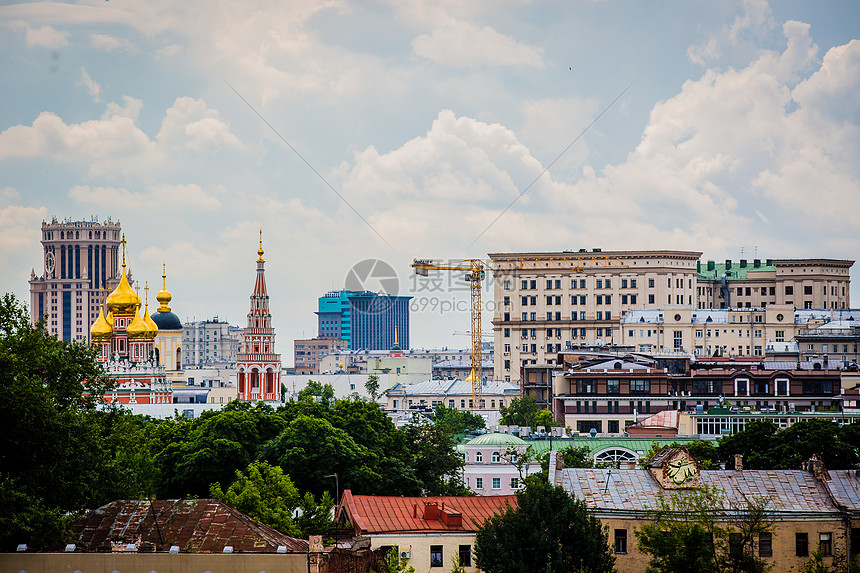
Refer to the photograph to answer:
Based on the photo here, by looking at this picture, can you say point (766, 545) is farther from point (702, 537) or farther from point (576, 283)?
point (576, 283)

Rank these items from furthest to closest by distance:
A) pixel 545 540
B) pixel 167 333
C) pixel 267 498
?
pixel 167 333 → pixel 267 498 → pixel 545 540

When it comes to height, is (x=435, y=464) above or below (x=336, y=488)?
above

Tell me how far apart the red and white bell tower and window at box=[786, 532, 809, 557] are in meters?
96.3

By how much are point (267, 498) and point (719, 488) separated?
54.2 ft

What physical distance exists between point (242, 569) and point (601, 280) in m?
159

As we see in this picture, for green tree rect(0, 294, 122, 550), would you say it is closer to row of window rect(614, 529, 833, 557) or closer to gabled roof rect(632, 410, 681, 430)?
row of window rect(614, 529, 833, 557)

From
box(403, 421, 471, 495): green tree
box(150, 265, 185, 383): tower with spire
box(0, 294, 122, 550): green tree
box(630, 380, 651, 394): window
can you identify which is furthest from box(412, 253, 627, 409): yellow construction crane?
box(0, 294, 122, 550): green tree

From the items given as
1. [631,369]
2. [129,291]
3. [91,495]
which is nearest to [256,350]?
[129,291]

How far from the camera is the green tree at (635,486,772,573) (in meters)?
42.8

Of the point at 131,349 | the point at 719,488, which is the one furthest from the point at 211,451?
the point at 131,349

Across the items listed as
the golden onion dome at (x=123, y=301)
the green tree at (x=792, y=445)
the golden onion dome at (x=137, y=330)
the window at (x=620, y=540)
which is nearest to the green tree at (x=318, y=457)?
the green tree at (x=792, y=445)

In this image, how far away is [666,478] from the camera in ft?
164

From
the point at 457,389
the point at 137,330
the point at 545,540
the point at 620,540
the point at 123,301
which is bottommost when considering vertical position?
the point at 620,540

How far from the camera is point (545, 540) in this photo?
43875 millimetres
